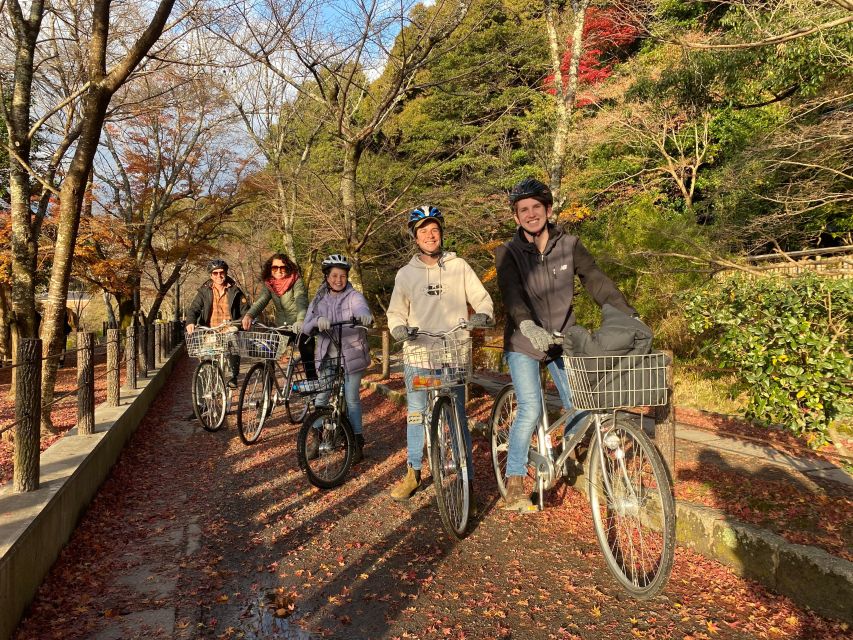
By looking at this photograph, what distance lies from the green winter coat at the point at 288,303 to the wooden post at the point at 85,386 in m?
1.59

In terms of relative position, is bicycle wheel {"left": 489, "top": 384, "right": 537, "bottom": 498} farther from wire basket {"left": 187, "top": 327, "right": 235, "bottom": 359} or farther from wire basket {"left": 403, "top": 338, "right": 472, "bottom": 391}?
wire basket {"left": 187, "top": 327, "right": 235, "bottom": 359}

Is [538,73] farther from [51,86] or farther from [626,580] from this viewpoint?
[626,580]

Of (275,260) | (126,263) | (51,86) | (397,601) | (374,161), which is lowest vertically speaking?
(397,601)

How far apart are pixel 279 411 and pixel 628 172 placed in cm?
1422

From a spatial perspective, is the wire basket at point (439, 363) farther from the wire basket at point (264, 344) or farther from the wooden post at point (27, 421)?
the wire basket at point (264, 344)

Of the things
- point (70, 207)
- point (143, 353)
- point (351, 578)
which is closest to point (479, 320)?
point (351, 578)

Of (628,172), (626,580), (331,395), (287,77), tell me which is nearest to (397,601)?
(626,580)

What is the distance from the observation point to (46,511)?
3191 mm

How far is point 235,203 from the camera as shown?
72.2 ft

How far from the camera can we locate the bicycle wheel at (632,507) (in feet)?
8.96

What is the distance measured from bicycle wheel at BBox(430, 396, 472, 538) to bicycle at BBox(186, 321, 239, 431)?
3.10 m

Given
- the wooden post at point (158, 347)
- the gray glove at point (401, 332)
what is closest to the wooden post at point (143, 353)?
the wooden post at point (158, 347)

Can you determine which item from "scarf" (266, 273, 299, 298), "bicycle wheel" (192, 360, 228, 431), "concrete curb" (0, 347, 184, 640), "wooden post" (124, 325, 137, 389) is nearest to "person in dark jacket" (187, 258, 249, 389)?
"bicycle wheel" (192, 360, 228, 431)

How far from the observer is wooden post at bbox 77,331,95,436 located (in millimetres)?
5102
